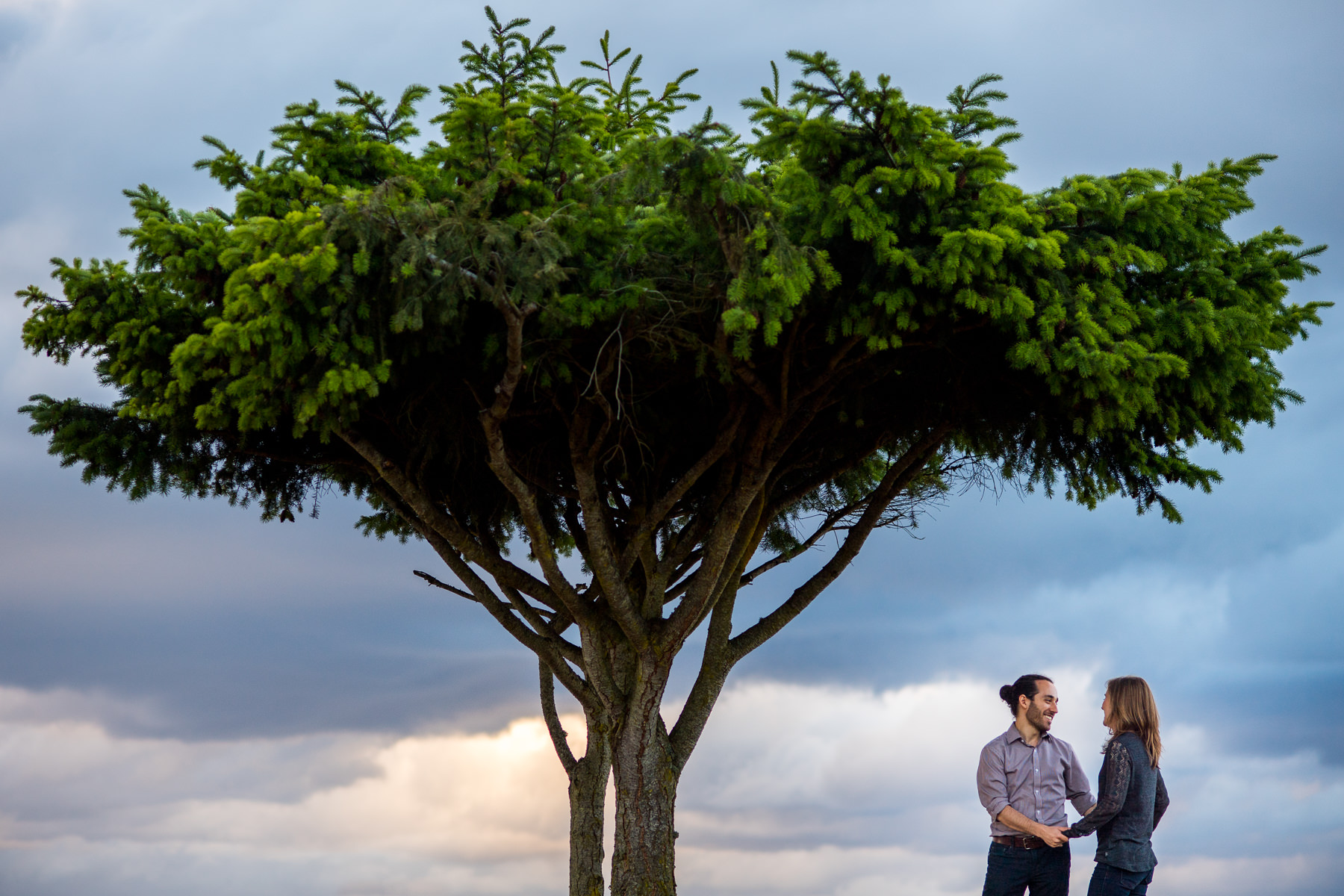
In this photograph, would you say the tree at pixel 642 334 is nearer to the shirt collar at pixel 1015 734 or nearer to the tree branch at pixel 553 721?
the tree branch at pixel 553 721

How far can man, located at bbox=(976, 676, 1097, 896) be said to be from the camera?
769 cm

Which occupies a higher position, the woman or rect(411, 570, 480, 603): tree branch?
rect(411, 570, 480, 603): tree branch

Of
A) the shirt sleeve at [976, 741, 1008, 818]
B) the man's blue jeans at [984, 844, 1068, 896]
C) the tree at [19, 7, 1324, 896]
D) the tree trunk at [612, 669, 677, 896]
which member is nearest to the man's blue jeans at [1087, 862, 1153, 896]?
the man's blue jeans at [984, 844, 1068, 896]

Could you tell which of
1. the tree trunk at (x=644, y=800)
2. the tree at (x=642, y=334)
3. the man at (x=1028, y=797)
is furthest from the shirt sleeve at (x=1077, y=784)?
the tree trunk at (x=644, y=800)

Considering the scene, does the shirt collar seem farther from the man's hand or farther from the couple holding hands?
the man's hand

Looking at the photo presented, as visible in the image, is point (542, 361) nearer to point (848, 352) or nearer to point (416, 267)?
point (416, 267)

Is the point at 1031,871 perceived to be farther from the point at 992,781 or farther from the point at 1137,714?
the point at 1137,714

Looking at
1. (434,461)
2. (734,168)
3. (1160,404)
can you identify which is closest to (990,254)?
(734,168)

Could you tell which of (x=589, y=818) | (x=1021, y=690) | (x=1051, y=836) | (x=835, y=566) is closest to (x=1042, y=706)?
(x=1021, y=690)

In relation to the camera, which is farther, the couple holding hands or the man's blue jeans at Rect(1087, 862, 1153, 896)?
the man's blue jeans at Rect(1087, 862, 1153, 896)

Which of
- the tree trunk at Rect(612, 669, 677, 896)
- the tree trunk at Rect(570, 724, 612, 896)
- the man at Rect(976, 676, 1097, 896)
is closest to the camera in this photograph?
the man at Rect(976, 676, 1097, 896)

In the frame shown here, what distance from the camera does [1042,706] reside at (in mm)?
7844

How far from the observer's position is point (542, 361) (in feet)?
35.3

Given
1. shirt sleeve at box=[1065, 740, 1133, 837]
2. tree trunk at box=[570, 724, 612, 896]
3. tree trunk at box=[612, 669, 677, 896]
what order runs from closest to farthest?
shirt sleeve at box=[1065, 740, 1133, 837] → tree trunk at box=[612, 669, 677, 896] → tree trunk at box=[570, 724, 612, 896]
